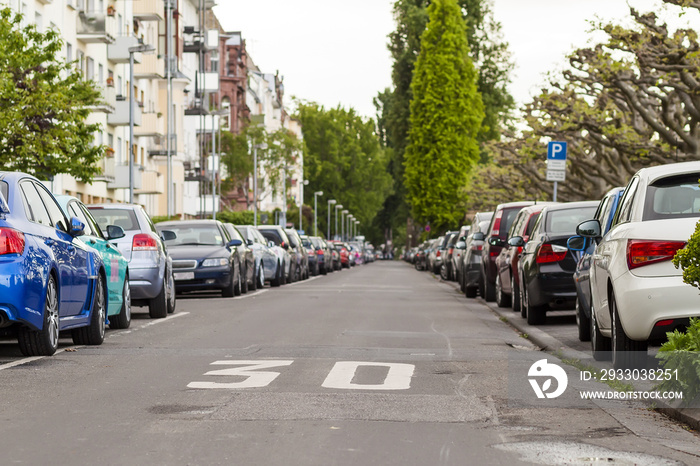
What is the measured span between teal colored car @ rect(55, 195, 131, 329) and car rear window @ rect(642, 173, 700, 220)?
241 inches

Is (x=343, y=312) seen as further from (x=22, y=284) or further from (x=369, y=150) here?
(x=369, y=150)

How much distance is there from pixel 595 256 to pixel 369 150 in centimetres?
12240

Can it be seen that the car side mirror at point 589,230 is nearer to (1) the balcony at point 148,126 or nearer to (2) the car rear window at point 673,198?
(2) the car rear window at point 673,198

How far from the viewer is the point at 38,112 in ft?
91.9

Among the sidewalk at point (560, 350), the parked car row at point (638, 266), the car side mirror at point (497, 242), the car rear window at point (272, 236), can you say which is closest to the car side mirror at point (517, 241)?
the sidewalk at point (560, 350)

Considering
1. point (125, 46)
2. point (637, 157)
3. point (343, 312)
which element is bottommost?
point (343, 312)

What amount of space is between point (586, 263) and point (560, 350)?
104 cm

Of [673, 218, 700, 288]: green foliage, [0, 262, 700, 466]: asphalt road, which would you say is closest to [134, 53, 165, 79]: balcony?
[0, 262, 700, 466]: asphalt road

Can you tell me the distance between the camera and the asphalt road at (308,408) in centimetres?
677

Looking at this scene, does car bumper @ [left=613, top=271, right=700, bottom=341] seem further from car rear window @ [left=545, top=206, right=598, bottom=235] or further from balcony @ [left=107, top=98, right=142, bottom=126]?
balcony @ [left=107, top=98, right=142, bottom=126]

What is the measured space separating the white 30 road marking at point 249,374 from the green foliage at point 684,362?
2.91 metres

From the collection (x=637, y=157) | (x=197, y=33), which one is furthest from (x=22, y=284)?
(x=197, y=33)

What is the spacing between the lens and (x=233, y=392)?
30.5 feet

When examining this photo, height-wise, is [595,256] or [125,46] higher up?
[125,46]
